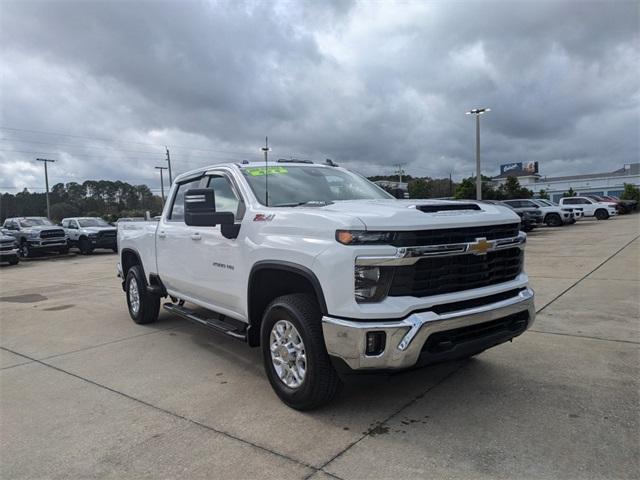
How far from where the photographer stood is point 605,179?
7881cm

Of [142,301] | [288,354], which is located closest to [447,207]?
[288,354]

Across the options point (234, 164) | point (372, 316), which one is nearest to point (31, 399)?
point (234, 164)

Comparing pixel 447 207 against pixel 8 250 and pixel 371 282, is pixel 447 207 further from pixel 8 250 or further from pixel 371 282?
pixel 8 250

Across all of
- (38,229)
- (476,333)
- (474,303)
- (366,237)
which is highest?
(366,237)

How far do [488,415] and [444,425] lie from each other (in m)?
0.38

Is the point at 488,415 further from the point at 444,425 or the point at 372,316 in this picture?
the point at 372,316

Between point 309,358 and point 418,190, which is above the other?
point 418,190

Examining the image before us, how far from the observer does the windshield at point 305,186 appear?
454 cm

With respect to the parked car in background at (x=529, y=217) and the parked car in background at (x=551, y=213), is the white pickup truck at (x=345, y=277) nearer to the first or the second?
the parked car in background at (x=529, y=217)

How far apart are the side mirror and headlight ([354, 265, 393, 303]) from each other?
57.3 inches

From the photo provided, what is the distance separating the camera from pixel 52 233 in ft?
74.7

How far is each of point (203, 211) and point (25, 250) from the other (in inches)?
886

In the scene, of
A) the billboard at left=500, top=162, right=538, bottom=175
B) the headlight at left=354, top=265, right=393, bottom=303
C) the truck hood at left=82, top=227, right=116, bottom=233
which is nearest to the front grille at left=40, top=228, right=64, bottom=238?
the truck hood at left=82, top=227, right=116, bottom=233

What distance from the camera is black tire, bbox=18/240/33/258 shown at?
22.5 metres
